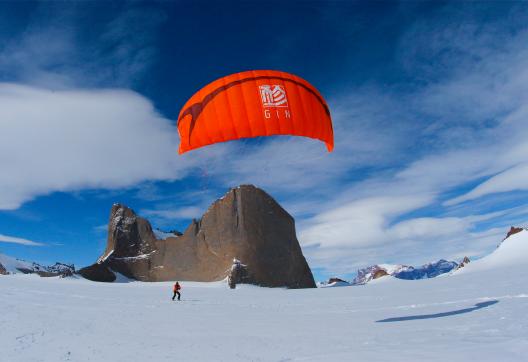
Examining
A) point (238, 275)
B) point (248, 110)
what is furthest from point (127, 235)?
point (248, 110)

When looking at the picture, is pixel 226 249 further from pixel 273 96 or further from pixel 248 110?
pixel 273 96

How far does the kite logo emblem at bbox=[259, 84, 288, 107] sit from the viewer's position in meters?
15.2

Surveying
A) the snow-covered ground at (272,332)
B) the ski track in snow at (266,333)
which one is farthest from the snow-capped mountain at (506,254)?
the ski track in snow at (266,333)

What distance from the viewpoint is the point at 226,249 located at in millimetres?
51406

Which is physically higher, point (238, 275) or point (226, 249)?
point (226, 249)

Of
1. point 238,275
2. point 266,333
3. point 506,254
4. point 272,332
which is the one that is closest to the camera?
point 266,333

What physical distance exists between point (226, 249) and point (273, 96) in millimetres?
38623

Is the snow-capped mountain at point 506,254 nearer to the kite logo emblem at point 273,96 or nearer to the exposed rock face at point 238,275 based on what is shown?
the exposed rock face at point 238,275

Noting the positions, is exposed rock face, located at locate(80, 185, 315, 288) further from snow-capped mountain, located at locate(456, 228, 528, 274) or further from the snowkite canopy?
the snowkite canopy

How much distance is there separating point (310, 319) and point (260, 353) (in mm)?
6018

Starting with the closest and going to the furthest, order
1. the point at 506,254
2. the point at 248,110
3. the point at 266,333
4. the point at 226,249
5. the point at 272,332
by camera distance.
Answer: the point at 266,333 → the point at 272,332 → the point at 248,110 → the point at 226,249 → the point at 506,254

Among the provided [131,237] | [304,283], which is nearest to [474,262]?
[304,283]

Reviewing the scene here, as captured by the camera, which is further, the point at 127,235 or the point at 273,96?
the point at 127,235

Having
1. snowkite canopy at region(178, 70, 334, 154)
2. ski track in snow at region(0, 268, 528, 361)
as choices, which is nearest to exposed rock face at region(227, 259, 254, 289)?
ski track in snow at region(0, 268, 528, 361)
